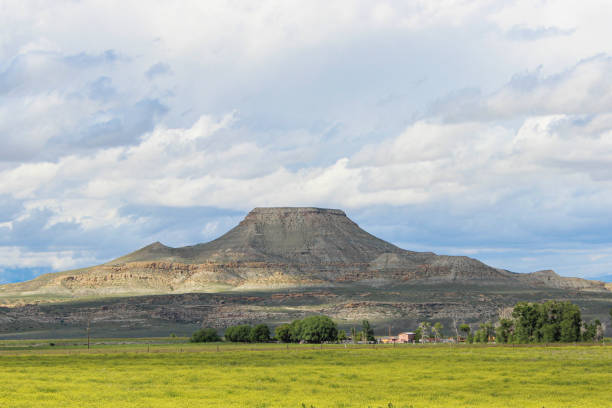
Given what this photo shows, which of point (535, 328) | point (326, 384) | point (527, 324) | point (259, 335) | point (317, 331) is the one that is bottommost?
point (259, 335)

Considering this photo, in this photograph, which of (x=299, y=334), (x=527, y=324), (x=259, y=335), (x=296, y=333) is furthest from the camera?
(x=259, y=335)

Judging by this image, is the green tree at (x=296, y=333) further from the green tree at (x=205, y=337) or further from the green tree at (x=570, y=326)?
the green tree at (x=570, y=326)

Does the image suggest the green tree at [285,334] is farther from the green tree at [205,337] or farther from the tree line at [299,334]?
the green tree at [205,337]

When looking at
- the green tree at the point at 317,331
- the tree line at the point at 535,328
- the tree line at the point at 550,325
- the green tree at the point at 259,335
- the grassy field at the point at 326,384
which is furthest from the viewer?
the green tree at the point at 259,335

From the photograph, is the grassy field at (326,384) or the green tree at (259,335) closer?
the grassy field at (326,384)

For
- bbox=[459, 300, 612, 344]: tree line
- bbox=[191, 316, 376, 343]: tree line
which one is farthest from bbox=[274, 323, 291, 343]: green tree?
bbox=[459, 300, 612, 344]: tree line

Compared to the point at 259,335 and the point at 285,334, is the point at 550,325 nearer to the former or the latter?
the point at 285,334

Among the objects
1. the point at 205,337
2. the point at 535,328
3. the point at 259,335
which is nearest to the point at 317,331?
the point at 259,335

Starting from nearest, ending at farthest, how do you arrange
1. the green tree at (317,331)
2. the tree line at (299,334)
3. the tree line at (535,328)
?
the tree line at (535,328)
the green tree at (317,331)
the tree line at (299,334)

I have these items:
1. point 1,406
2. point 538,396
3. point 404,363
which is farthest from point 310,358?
point 1,406

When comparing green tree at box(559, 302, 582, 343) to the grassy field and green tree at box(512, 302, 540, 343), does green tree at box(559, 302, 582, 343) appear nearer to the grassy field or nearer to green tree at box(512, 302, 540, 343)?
green tree at box(512, 302, 540, 343)

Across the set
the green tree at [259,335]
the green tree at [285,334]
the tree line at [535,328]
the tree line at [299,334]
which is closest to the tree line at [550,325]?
the tree line at [535,328]

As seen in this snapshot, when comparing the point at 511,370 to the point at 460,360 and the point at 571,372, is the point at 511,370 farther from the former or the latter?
the point at 460,360

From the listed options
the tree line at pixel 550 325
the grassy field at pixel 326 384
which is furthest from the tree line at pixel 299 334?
the grassy field at pixel 326 384
